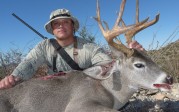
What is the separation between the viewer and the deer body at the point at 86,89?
554 centimetres

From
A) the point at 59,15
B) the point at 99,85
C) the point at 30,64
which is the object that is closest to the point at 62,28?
the point at 59,15

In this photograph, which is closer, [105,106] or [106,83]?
[105,106]

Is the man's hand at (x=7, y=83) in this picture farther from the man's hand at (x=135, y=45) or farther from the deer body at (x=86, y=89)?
the man's hand at (x=135, y=45)

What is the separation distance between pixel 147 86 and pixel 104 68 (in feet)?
2.27

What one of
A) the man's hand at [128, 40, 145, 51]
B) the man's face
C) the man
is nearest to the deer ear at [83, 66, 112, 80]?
the man's hand at [128, 40, 145, 51]

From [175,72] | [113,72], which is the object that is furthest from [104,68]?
[175,72]

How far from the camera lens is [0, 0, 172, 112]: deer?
18.2 ft

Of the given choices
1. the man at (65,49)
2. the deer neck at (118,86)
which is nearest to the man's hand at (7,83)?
the man at (65,49)

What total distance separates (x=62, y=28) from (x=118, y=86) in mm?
1917

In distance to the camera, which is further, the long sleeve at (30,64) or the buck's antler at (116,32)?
the long sleeve at (30,64)

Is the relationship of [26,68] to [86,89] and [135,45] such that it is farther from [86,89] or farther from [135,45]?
[135,45]

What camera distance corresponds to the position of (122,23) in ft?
21.2

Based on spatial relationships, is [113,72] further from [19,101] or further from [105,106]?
[19,101]

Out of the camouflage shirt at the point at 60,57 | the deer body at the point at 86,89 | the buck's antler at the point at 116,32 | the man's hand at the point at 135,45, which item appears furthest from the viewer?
the camouflage shirt at the point at 60,57
